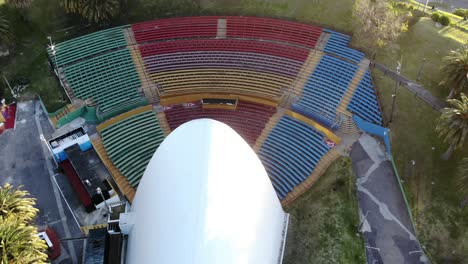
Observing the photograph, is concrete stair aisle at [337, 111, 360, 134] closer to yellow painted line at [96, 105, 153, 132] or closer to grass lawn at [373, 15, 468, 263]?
grass lawn at [373, 15, 468, 263]

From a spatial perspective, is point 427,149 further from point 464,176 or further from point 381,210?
point 381,210

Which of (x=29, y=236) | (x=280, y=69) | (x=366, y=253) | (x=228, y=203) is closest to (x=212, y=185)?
(x=228, y=203)

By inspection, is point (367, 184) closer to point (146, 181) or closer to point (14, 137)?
point (146, 181)

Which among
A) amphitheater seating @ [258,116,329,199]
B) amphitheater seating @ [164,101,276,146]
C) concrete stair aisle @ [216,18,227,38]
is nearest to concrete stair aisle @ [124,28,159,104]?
amphitheater seating @ [164,101,276,146]

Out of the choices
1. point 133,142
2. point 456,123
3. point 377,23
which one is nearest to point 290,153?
point 456,123

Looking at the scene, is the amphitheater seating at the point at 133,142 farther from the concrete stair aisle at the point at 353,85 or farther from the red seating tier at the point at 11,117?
the concrete stair aisle at the point at 353,85
